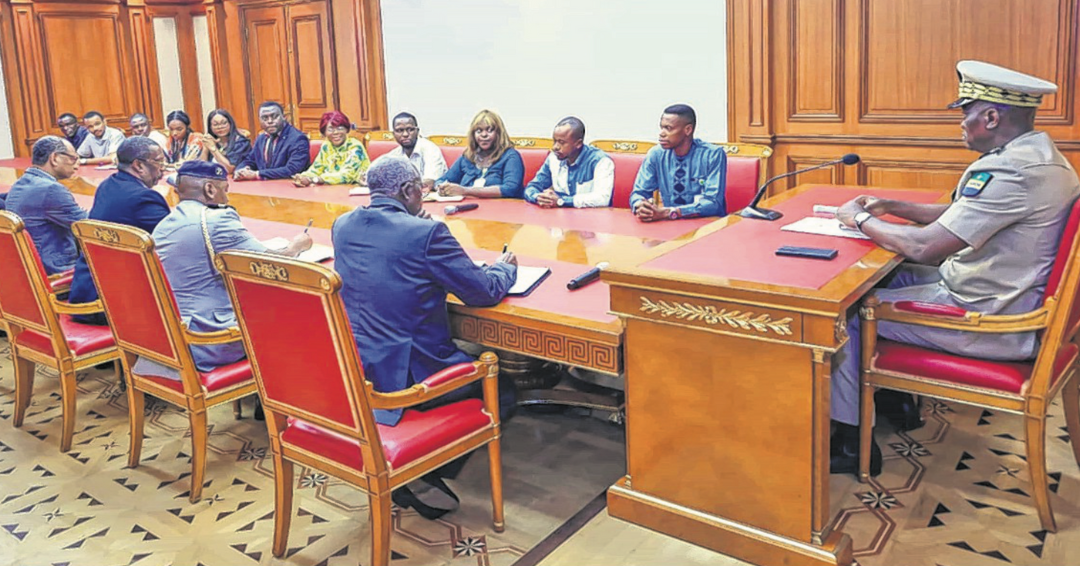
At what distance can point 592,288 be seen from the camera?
2.50 meters

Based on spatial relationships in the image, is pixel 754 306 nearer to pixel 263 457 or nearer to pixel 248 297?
pixel 248 297

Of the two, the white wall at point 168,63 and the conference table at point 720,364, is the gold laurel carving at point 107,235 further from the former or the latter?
the white wall at point 168,63

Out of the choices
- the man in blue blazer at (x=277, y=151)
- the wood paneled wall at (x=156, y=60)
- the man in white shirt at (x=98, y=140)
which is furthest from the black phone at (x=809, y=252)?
the man in white shirt at (x=98, y=140)

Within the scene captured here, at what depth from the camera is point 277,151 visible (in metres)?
5.91

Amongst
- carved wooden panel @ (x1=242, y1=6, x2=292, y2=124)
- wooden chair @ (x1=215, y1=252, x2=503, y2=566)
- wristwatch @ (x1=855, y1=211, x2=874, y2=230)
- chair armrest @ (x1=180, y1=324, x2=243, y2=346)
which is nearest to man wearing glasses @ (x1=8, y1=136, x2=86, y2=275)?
chair armrest @ (x1=180, y1=324, x2=243, y2=346)

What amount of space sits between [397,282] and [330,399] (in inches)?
14.1

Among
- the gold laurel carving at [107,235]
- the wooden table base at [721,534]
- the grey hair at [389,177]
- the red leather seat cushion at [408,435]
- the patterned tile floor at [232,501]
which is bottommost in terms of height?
the patterned tile floor at [232,501]

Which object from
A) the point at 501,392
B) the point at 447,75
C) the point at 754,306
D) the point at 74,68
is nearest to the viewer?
the point at 754,306

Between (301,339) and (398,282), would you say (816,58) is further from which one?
(301,339)

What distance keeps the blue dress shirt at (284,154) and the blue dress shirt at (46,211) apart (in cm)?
200

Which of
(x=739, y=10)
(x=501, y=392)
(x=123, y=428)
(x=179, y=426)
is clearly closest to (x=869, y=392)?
(x=501, y=392)

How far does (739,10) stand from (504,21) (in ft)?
6.59

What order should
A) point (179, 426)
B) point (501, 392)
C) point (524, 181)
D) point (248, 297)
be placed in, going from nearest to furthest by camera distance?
point (248, 297) < point (501, 392) < point (179, 426) < point (524, 181)

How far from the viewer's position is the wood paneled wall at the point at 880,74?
161 inches
